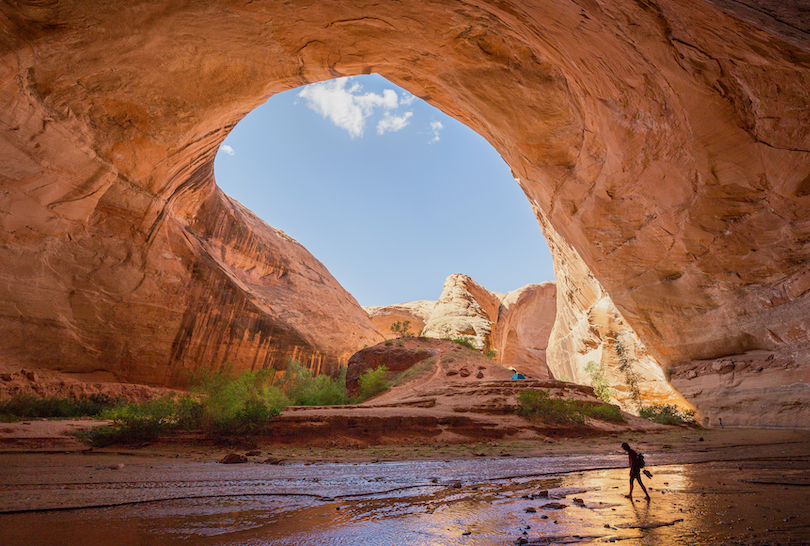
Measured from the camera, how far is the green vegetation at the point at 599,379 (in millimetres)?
17281

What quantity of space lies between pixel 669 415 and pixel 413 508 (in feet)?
45.9

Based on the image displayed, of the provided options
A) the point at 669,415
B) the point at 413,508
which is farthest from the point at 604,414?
the point at 413,508

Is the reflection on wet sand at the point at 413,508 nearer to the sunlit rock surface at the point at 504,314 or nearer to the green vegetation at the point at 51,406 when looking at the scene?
the green vegetation at the point at 51,406

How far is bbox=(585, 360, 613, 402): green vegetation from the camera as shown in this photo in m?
17.3

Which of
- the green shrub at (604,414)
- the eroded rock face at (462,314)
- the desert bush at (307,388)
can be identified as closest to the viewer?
the green shrub at (604,414)

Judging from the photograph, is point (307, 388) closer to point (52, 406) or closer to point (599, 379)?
point (52, 406)

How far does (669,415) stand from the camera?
539 inches

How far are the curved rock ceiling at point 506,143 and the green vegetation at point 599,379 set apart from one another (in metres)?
3.16

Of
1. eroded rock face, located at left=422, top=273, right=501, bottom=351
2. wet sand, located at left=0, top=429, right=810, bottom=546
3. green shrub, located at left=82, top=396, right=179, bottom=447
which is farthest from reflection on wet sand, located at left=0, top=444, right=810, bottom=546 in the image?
eroded rock face, located at left=422, top=273, right=501, bottom=351

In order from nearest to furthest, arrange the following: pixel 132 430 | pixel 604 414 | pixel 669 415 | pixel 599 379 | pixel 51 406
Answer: pixel 132 430, pixel 604 414, pixel 51 406, pixel 669 415, pixel 599 379

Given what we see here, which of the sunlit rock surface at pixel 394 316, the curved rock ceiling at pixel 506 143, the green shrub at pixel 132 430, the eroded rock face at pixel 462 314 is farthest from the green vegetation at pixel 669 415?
the sunlit rock surface at pixel 394 316

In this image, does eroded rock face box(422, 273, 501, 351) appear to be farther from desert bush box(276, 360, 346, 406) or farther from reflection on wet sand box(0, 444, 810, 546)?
reflection on wet sand box(0, 444, 810, 546)

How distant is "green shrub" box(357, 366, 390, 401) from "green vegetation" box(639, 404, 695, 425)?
413 inches

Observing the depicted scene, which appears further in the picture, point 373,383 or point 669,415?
point 373,383
